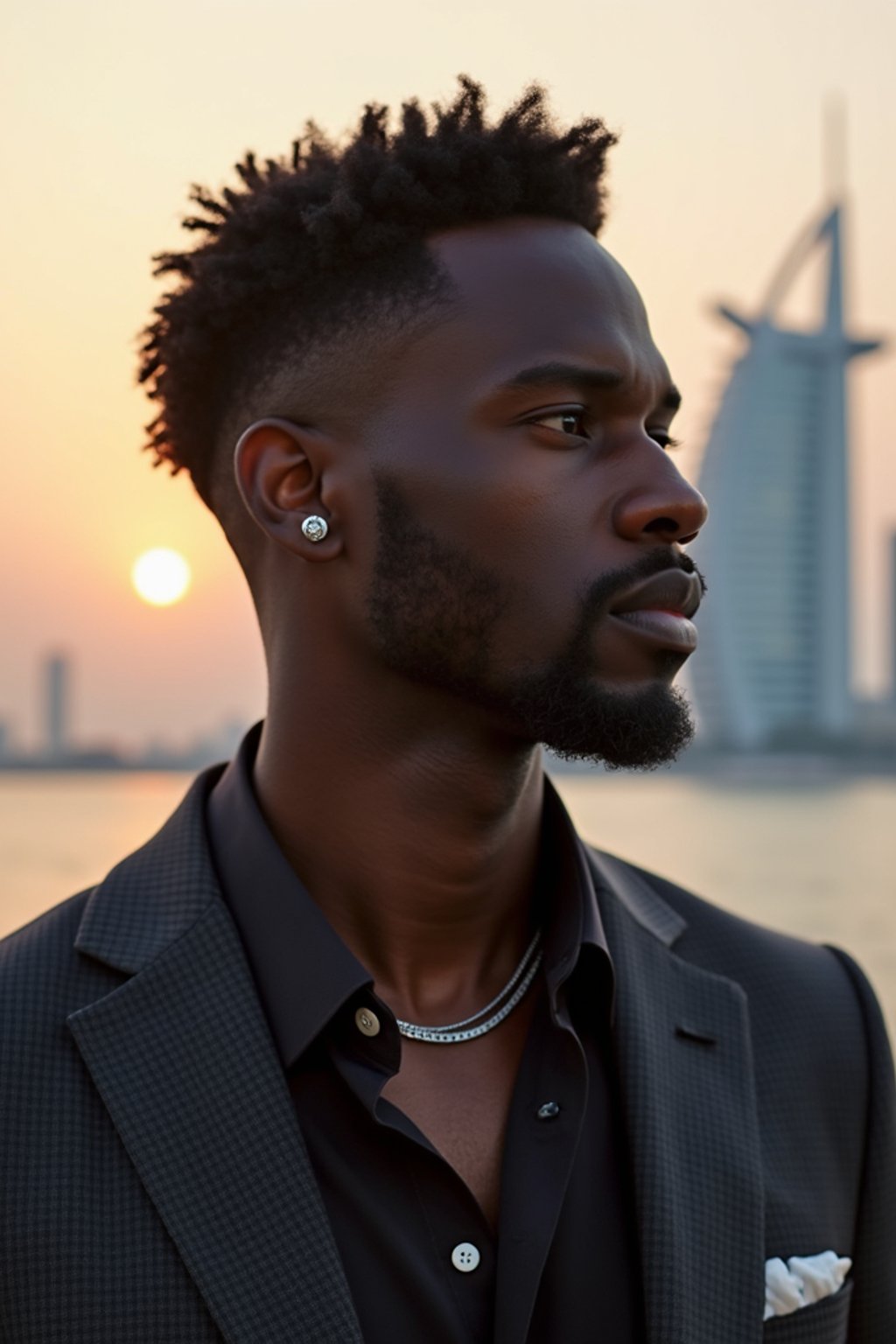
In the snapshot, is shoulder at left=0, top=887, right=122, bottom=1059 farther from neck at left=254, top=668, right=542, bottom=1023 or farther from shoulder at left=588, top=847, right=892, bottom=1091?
shoulder at left=588, top=847, right=892, bottom=1091

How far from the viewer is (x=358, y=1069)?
5.97 feet

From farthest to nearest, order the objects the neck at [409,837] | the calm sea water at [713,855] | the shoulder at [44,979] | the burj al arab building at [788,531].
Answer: the burj al arab building at [788,531]
the calm sea water at [713,855]
the neck at [409,837]
the shoulder at [44,979]

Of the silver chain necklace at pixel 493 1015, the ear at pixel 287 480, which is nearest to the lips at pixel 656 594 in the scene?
the ear at pixel 287 480

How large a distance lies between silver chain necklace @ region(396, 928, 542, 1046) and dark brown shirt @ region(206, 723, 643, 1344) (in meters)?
0.03

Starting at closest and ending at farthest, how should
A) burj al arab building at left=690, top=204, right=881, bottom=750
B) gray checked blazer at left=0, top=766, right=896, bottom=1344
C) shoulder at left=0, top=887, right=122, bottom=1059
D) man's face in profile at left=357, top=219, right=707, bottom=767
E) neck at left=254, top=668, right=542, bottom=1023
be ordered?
1. gray checked blazer at left=0, top=766, right=896, bottom=1344
2. shoulder at left=0, top=887, right=122, bottom=1059
3. man's face in profile at left=357, top=219, right=707, bottom=767
4. neck at left=254, top=668, right=542, bottom=1023
5. burj al arab building at left=690, top=204, right=881, bottom=750

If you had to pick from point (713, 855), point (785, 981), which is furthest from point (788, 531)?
point (785, 981)

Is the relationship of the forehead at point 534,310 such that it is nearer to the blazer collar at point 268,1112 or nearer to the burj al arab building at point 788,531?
the blazer collar at point 268,1112

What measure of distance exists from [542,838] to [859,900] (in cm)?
1189

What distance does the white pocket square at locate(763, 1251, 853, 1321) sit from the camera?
192 cm

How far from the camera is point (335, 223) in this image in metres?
2.09

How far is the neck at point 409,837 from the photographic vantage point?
2.00 m

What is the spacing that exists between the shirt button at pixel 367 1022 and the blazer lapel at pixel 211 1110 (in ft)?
0.36

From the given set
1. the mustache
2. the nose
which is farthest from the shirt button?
the nose

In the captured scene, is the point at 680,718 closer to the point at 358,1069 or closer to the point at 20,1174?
the point at 358,1069
